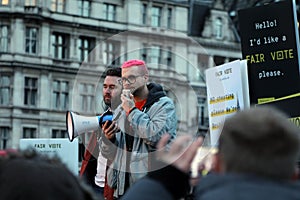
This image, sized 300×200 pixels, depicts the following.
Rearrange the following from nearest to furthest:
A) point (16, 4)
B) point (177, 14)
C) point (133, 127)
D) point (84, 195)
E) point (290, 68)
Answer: point (84, 195), point (133, 127), point (290, 68), point (16, 4), point (177, 14)

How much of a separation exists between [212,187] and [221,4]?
156 feet

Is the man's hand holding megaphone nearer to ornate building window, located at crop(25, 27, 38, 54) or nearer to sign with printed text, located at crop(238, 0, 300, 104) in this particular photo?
sign with printed text, located at crop(238, 0, 300, 104)

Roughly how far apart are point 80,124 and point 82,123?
0.13 ft

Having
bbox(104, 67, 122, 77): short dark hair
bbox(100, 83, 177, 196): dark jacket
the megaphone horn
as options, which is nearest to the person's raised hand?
bbox(100, 83, 177, 196): dark jacket

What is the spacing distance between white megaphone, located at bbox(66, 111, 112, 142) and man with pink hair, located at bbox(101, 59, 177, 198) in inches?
9.3

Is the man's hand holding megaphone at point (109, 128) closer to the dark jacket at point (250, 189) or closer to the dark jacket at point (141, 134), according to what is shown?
the dark jacket at point (141, 134)

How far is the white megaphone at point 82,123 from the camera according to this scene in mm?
6374

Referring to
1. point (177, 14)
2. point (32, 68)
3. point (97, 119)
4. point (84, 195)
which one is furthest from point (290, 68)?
point (177, 14)

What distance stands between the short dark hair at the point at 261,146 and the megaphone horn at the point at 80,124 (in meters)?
4.32

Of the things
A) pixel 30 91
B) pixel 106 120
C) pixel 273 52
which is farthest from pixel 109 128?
pixel 30 91

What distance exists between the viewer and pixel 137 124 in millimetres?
5461

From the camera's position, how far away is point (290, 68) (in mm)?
6855

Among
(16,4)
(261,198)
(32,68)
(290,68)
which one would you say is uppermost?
(16,4)

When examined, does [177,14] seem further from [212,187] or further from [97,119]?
[212,187]
